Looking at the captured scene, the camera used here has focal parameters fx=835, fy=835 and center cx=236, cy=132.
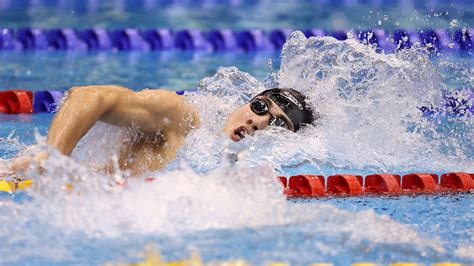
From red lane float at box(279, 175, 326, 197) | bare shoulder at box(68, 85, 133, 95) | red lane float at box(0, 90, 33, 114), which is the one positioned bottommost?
red lane float at box(279, 175, 326, 197)

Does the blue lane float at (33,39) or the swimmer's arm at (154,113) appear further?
the blue lane float at (33,39)

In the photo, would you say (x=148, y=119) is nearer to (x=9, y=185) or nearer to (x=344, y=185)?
(x=9, y=185)

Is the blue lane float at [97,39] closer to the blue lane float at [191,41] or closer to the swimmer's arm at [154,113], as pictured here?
the blue lane float at [191,41]

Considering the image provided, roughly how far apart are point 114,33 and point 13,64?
840 mm

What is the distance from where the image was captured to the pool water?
211 centimetres

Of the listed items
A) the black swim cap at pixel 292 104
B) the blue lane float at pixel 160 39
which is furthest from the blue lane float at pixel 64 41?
the black swim cap at pixel 292 104

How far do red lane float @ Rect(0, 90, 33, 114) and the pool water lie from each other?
74 millimetres

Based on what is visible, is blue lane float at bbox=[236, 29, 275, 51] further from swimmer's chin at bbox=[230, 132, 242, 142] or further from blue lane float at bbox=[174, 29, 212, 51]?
swimmer's chin at bbox=[230, 132, 242, 142]

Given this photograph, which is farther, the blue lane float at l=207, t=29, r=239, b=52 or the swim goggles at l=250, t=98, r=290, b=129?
the blue lane float at l=207, t=29, r=239, b=52

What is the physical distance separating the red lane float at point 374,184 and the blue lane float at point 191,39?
2844 mm

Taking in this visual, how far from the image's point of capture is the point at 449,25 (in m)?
6.96

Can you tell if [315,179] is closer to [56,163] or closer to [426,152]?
[426,152]

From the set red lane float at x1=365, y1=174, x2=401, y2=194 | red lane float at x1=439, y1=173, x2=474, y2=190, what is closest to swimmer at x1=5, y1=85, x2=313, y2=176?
red lane float at x1=365, y1=174, x2=401, y2=194

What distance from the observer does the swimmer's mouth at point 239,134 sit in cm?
305
